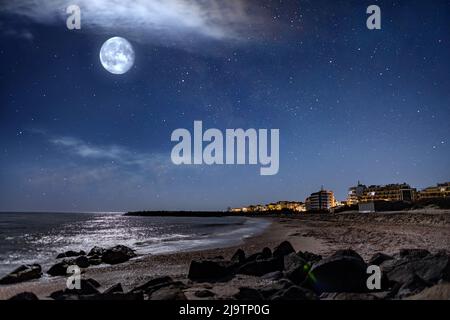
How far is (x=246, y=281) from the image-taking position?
978 centimetres

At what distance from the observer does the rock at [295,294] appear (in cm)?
704

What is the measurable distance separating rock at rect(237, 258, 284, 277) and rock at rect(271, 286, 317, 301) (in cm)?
328

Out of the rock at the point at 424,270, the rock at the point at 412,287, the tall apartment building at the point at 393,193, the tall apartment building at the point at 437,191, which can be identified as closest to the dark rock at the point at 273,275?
the rock at the point at 424,270

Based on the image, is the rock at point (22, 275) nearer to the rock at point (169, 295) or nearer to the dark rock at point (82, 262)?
the dark rock at point (82, 262)

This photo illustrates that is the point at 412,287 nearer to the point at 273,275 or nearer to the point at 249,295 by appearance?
the point at 249,295

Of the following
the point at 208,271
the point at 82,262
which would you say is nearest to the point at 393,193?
the point at 82,262

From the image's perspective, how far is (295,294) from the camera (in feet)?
23.5

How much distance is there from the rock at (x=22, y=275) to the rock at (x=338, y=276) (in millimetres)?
11606

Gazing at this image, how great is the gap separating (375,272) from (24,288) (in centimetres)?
1150

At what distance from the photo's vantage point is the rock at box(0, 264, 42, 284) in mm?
12727

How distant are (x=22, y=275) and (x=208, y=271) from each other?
8281 mm
